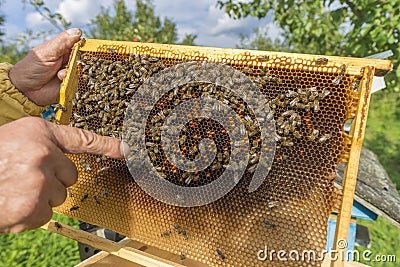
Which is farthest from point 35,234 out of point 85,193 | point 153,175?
A: point 153,175

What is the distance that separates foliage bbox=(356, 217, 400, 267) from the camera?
18.5 feet

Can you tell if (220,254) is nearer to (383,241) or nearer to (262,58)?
(262,58)

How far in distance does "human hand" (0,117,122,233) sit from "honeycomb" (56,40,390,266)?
73cm

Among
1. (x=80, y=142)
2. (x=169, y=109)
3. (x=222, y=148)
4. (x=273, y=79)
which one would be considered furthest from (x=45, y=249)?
(x=273, y=79)

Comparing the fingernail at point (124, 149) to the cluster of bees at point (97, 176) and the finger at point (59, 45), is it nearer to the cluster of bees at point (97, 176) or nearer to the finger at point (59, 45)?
the cluster of bees at point (97, 176)

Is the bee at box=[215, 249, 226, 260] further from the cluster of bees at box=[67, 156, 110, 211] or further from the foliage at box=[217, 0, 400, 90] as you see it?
the foliage at box=[217, 0, 400, 90]

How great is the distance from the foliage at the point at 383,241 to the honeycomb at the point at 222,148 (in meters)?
4.23

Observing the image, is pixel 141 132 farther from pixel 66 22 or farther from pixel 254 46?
pixel 254 46

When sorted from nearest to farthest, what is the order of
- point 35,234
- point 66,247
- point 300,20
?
1. point 66,247
2. point 35,234
3. point 300,20

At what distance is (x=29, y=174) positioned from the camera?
70.4 inches

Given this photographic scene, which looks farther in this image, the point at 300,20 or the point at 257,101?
the point at 300,20

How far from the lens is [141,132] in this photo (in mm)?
2625

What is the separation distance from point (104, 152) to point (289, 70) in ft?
5.06

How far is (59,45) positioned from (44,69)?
39 centimetres
